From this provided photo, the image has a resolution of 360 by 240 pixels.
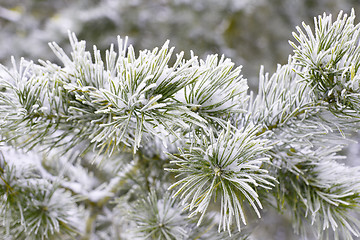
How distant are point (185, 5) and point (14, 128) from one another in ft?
6.66

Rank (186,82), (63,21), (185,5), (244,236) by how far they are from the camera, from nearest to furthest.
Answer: (186,82) < (244,236) < (63,21) < (185,5)

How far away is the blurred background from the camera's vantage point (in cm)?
209

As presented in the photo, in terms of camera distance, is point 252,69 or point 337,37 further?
point 252,69

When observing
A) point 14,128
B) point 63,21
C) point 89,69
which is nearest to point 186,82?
point 89,69

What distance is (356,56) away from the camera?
38 cm

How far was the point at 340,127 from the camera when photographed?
437mm

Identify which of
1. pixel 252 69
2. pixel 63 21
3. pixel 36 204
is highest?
pixel 252 69

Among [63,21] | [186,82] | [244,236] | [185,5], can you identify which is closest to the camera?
[186,82]

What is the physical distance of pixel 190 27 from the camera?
7.31 ft

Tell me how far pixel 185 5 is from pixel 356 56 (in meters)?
2.03

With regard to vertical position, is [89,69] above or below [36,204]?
above

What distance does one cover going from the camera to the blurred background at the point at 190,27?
2088mm

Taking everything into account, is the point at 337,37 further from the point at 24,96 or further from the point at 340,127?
the point at 24,96

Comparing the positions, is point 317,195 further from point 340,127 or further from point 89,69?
point 89,69
